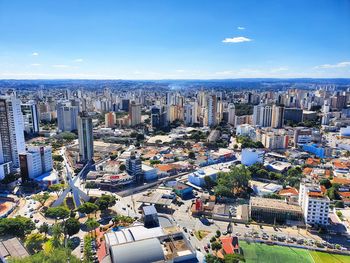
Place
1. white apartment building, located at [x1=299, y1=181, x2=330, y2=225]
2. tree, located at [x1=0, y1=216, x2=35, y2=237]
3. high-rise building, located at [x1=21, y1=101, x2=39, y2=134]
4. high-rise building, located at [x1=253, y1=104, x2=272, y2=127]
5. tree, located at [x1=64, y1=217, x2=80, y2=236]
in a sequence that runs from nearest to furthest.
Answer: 1. tree, located at [x1=0, y1=216, x2=35, y2=237]
2. tree, located at [x1=64, y1=217, x2=80, y2=236]
3. white apartment building, located at [x1=299, y1=181, x2=330, y2=225]
4. high-rise building, located at [x1=21, y1=101, x2=39, y2=134]
5. high-rise building, located at [x1=253, y1=104, x2=272, y2=127]

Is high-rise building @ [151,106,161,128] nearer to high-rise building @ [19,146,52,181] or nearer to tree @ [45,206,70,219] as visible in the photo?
high-rise building @ [19,146,52,181]

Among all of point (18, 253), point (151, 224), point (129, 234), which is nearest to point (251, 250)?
point (151, 224)

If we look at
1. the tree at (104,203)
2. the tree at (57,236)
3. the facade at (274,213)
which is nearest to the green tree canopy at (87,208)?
the tree at (104,203)

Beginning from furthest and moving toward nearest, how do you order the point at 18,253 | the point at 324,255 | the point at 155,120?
the point at 155,120
the point at 324,255
the point at 18,253

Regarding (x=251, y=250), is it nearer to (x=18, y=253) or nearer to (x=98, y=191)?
(x=18, y=253)

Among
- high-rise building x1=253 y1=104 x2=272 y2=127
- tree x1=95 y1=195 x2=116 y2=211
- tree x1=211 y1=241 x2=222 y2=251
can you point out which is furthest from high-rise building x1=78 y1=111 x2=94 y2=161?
high-rise building x1=253 y1=104 x2=272 y2=127
